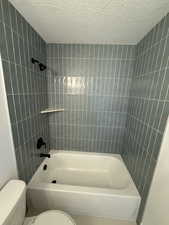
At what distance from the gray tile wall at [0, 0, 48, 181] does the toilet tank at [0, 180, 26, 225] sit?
247 mm

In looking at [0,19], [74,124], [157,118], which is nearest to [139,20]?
[157,118]

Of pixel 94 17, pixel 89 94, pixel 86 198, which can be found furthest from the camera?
pixel 89 94

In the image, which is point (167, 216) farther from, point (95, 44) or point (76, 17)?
point (95, 44)

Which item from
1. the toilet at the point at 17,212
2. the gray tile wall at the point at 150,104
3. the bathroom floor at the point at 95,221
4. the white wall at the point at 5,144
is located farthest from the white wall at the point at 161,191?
the white wall at the point at 5,144

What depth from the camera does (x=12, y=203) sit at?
0.74 m

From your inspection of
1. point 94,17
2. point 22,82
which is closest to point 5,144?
point 22,82

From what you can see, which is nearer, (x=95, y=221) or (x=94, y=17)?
(x=94, y=17)

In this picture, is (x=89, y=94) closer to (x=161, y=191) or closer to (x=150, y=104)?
(x=150, y=104)

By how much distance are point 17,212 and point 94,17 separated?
5.62 ft

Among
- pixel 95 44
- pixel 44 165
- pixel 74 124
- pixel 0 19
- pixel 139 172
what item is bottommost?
pixel 44 165

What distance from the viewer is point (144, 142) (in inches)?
45.2

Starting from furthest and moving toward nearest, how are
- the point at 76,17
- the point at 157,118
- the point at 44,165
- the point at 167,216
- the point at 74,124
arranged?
the point at 74,124 < the point at 44,165 < the point at 76,17 < the point at 157,118 < the point at 167,216

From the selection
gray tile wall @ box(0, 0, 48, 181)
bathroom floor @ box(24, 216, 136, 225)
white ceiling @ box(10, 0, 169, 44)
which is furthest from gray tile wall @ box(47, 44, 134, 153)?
bathroom floor @ box(24, 216, 136, 225)

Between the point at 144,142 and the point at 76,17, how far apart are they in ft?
4.57
